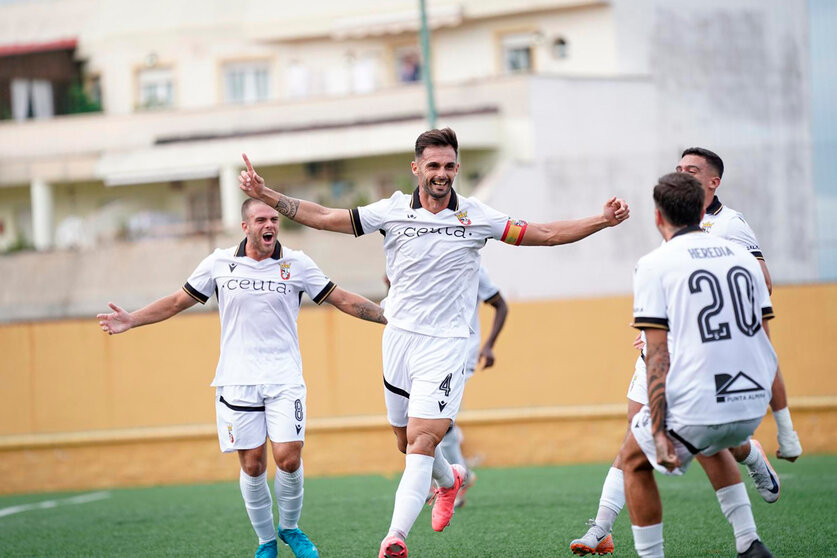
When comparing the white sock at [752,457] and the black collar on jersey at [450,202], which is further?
the black collar on jersey at [450,202]

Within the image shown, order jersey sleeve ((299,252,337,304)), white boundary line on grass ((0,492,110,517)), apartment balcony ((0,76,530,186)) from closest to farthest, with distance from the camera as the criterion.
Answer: jersey sleeve ((299,252,337,304)) < white boundary line on grass ((0,492,110,517)) < apartment balcony ((0,76,530,186))

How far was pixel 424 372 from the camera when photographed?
7.27 m

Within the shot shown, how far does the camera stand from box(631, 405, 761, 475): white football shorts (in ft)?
18.8

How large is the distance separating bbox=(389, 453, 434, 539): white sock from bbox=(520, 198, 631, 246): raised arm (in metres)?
1.48

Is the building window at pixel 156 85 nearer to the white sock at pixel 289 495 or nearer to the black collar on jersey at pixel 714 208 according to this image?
the white sock at pixel 289 495

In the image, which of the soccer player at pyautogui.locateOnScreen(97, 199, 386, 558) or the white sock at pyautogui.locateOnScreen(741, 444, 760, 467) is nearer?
the white sock at pyautogui.locateOnScreen(741, 444, 760, 467)

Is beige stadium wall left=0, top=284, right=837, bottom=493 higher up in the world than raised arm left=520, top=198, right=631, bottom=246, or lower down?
lower down

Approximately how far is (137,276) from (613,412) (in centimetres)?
1665

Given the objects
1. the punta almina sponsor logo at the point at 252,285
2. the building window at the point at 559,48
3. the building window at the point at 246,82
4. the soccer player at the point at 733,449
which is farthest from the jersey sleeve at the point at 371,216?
the building window at the point at 246,82

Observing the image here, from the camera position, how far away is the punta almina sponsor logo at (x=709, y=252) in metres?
5.70

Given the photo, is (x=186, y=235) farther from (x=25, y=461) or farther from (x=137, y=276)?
(x=25, y=461)

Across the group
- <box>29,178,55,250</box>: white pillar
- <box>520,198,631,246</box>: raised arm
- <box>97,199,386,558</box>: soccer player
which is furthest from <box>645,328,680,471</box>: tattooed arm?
<box>29,178,55,250</box>: white pillar

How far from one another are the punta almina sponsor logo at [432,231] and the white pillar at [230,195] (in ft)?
81.8

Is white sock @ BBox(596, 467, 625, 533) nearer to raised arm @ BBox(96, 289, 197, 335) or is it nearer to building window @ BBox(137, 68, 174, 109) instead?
raised arm @ BBox(96, 289, 197, 335)
